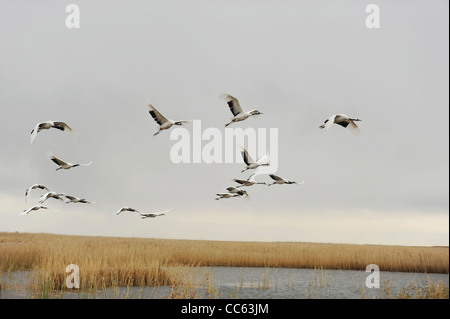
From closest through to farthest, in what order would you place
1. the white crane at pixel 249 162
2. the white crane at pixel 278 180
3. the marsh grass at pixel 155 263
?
1. the marsh grass at pixel 155 263
2. the white crane at pixel 249 162
3. the white crane at pixel 278 180

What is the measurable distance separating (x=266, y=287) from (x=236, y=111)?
6.59 m

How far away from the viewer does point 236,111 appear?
15.5 meters

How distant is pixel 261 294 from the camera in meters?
15.0

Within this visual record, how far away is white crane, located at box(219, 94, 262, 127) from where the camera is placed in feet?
49.6

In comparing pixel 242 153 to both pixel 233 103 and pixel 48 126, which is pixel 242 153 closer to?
pixel 233 103

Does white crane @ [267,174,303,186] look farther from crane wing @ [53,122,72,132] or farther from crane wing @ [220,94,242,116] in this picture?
crane wing @ [53,122,72,132]

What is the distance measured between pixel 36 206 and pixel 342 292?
11412mm

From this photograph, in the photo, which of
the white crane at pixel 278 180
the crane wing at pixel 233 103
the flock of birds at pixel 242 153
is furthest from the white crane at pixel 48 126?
the white crane at pixel 278 180

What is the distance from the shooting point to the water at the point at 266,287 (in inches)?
504

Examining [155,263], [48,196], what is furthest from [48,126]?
[155,263]

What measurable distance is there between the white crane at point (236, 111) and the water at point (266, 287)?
217 inches

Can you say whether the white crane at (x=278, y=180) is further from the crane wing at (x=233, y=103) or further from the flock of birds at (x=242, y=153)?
the crane wing at (x=233, y=103)

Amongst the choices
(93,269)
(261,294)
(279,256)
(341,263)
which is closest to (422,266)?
(341,263)
